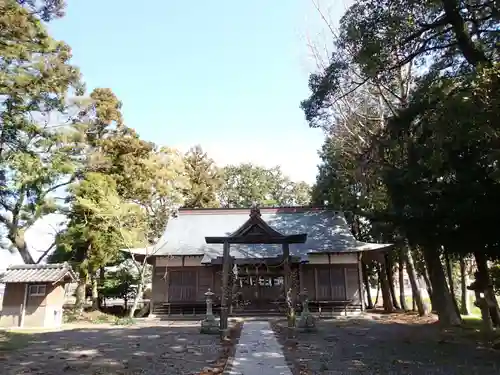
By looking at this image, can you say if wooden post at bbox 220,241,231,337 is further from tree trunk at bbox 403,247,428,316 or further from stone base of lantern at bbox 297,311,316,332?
tree trunk at bbox 403,247,428,316

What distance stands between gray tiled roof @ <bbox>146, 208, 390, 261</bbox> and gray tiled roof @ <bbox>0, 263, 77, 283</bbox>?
4.27 metres

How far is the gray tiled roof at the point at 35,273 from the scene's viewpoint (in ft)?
53.3

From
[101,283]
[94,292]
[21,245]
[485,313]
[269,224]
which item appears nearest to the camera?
[485,313]

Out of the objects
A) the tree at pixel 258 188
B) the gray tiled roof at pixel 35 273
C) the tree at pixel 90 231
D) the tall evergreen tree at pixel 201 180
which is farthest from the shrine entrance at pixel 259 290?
the tree at pixel 258 188

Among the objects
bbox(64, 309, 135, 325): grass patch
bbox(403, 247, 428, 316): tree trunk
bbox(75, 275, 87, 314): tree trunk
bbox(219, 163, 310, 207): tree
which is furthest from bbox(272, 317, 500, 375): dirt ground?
bbox(219, 163, 310, 207): tree

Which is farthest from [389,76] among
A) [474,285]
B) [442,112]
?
[474,285]

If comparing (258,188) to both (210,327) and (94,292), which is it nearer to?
(94,292)

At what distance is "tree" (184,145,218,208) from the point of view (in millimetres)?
34469

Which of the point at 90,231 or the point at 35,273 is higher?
the point at 90,231

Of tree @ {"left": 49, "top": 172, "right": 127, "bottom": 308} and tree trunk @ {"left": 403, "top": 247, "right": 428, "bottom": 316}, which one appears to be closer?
tree trunk @ {"left": 403, "top": 247, "right": 428, "bottom": 316}

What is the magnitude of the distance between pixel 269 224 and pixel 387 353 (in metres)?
14.0

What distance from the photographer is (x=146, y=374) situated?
6.31 m

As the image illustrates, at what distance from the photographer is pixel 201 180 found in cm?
3516

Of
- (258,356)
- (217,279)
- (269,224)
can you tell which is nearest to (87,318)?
(217,279)
